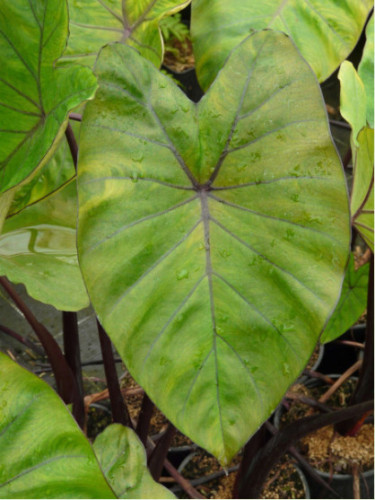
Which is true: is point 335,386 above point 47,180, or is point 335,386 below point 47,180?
below

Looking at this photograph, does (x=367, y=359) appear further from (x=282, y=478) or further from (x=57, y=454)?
(x=57, y=454)

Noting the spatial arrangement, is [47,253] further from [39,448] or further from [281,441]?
[281,441]

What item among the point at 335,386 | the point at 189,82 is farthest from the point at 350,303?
the point at 189,82

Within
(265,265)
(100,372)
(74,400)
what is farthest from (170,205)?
(100,372)

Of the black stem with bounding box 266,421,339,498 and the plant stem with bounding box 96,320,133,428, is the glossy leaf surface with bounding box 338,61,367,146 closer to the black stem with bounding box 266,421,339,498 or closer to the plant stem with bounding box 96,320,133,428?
the plant stem with bounding box 96,320,133,428

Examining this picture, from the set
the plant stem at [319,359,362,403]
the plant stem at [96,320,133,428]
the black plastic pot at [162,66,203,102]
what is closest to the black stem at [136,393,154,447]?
the plant stem at [96,320,133,428]

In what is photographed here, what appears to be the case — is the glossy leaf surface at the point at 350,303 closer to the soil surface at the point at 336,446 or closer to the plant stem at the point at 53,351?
the soil surface at the point at 336,446
